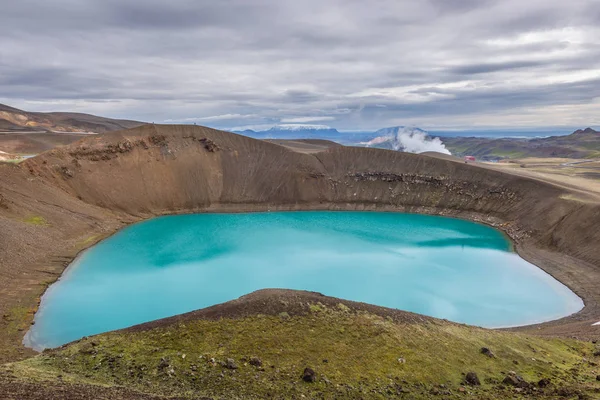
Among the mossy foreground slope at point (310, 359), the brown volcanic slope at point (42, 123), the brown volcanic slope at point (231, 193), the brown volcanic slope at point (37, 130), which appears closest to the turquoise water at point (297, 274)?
the brown volcanic slope at point (231, 193)

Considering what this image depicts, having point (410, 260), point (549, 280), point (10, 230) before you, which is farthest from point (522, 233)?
point (10, 230)

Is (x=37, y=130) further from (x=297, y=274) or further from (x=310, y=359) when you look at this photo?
(x=310, y=359)

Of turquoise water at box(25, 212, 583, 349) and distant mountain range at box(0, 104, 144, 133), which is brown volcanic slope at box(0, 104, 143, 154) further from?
turquoise water at box(25, 212, 583, 349)

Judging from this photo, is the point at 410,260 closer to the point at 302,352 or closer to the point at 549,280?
the point at 549,280

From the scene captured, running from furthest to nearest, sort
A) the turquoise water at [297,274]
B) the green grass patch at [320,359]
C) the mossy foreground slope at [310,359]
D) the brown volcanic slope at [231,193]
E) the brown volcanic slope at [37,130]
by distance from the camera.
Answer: the brown volcanic slope at [37,130]
the brown volcanic slope at [231,193]
the turquoise water at [297,274]
the green grass patch at [320,359]
the mossy foreground slope at [310,359]

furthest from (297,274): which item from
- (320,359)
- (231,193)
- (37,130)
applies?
(37,130)

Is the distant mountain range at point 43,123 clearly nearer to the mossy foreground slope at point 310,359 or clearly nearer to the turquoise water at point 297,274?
the turquoise water at point 297,274
